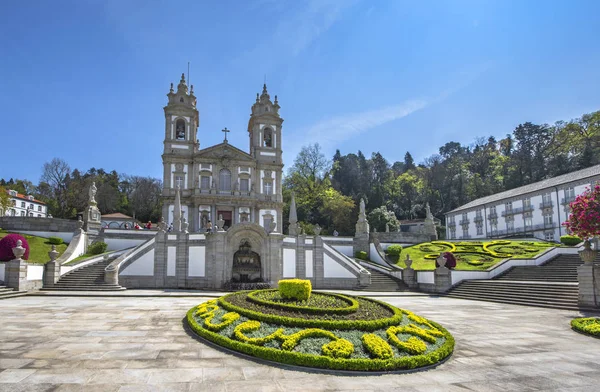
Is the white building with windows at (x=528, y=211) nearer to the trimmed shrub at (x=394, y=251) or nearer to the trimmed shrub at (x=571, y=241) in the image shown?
the trimmed shrub at (x=571, y=241)

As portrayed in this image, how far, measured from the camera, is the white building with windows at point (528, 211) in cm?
4366

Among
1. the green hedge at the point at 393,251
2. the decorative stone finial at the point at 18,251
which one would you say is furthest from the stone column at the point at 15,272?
the green hedge at the point at 393,251

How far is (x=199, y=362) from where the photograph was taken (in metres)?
7.93

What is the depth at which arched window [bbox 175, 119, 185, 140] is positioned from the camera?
46756 millimetres

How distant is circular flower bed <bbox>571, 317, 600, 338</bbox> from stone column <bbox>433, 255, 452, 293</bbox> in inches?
486

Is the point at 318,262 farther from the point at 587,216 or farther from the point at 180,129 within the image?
the point at 180,129

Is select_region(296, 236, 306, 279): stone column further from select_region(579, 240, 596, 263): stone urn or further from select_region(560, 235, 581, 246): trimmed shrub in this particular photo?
select_region(560, 235, 581, 246): trimmed shrub

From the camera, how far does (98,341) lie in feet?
30.8

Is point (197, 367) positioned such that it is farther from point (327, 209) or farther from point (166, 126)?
point (327, 209)

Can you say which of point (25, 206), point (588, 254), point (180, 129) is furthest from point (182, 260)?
point (25, 206)

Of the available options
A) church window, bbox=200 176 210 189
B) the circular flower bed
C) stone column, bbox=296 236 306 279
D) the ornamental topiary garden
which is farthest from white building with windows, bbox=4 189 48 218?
the circular flower bed

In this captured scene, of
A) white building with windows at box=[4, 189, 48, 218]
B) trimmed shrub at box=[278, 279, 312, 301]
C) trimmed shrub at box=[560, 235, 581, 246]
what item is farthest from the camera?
white building with windows at box=[4, 189, 48, 218]

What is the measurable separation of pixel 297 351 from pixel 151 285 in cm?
2038

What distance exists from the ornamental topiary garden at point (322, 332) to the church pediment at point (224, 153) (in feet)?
115
